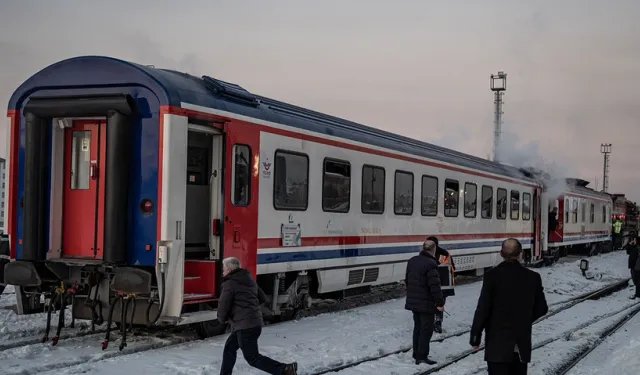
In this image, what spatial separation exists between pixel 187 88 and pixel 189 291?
2640 millimetres

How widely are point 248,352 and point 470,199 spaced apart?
1289 cm

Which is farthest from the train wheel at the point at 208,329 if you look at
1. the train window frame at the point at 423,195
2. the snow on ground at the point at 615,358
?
the train window frame at the point at 423,195

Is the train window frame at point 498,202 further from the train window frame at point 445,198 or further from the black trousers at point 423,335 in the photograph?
the black trousers at point 423,335

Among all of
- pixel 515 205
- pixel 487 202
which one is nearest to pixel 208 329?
pixel 487 202

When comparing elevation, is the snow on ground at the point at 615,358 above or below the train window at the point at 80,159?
below

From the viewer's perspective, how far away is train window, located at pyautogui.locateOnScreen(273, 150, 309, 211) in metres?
11.4

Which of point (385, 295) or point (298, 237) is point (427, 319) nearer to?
point (298, 237)

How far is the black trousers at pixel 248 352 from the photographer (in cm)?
733

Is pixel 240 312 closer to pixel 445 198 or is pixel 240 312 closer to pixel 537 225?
pixel 445 198

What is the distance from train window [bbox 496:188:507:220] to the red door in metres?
14.0

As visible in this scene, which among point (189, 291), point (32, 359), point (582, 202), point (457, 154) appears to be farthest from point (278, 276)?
point (582, 202)

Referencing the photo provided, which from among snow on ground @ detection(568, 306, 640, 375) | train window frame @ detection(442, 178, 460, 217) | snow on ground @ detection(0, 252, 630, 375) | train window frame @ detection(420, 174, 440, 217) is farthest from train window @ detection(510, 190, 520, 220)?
snow on ground @ detection(568, 306, 640, 375)

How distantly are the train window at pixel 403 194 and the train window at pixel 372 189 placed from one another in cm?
67

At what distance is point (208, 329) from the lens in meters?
10.4
